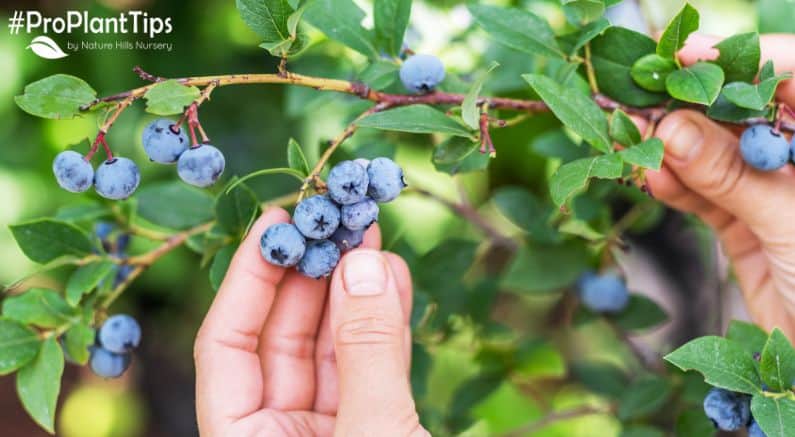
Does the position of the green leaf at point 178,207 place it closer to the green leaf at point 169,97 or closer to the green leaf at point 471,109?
the green leaf at point 169,97

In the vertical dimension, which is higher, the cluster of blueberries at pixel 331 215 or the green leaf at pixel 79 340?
the cluster of blueberries at pixel 331 215

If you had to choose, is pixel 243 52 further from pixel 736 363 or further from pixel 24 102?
pixel 736 363

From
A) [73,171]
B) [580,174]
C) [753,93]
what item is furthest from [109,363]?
[753,93]

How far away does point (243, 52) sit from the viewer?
2.46m

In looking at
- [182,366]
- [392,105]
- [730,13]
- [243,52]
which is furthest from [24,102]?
[182,366]

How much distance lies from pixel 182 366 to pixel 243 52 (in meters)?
1.17

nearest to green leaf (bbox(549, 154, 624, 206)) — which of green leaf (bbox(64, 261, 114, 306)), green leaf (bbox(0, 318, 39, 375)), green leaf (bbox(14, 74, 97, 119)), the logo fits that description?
green leaf (bbox(14, 74, 97, 119))

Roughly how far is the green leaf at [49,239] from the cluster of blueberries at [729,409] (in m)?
0.89

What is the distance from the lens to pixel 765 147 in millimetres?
1033

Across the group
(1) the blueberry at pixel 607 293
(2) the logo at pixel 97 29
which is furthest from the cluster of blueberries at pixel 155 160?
(2) the logo at pixel 97 29

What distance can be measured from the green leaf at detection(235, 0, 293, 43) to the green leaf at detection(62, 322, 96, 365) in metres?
0.51

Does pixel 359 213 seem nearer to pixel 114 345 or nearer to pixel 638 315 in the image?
pixel 114 345

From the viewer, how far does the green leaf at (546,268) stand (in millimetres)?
1451

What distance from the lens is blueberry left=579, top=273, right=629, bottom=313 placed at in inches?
59.1
